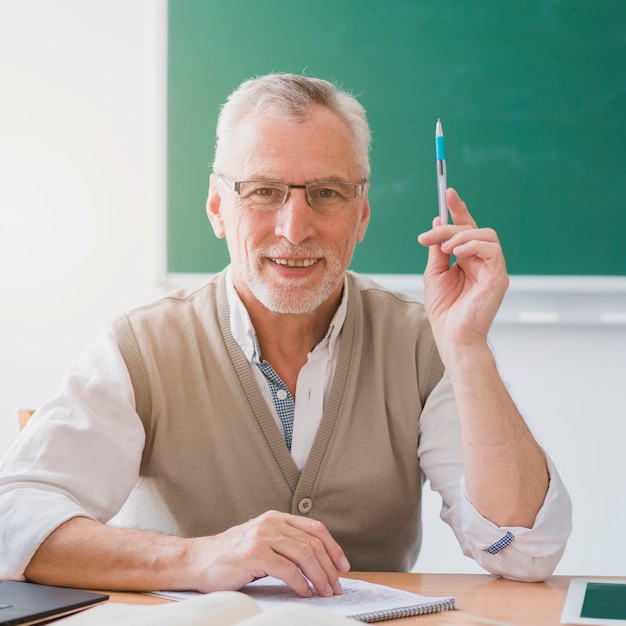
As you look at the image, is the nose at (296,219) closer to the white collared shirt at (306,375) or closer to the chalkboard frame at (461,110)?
the white collared shirt at (306,375)

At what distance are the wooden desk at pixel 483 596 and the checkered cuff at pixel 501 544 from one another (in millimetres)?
41

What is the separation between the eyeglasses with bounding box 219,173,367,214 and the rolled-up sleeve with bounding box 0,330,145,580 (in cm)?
36

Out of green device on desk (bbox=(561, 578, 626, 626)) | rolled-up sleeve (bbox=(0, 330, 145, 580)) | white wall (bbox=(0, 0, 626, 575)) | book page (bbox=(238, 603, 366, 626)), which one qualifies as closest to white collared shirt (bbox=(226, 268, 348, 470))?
rolled-up sleeve (bbox=(0, 330, 145, 580))

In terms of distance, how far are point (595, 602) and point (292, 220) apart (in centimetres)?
82

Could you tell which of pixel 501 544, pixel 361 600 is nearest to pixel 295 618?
pixel 361 600

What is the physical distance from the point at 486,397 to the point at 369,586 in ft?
1.21

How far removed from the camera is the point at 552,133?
2492 millimetres

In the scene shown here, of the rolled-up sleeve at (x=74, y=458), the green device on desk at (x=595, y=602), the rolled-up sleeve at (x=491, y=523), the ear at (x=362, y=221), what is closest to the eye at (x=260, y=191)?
the ear at (x=362, y=221)

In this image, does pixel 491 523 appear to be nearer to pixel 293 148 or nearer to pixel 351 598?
pixel 351 598

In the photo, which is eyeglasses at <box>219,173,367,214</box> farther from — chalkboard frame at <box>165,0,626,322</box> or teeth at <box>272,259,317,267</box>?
chalkboard frame at <box>165,0,626,322</box>

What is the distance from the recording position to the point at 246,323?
167cm

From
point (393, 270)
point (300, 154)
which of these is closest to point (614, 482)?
point (393, 270)

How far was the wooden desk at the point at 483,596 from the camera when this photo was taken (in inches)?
41.3

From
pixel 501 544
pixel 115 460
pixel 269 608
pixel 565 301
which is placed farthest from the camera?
pixel 565 301
